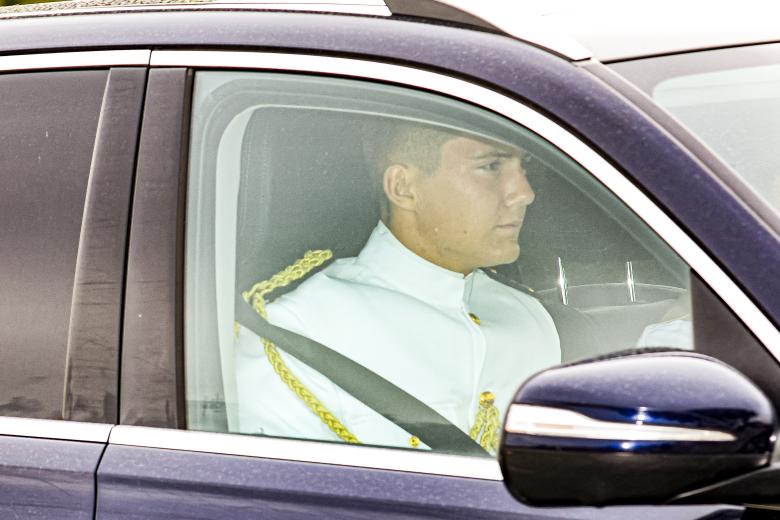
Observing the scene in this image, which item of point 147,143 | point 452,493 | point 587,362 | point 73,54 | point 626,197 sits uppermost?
point 73,54

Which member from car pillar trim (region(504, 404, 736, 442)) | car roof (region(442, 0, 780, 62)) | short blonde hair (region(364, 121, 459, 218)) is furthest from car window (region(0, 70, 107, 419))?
car pillar trim (region(504, 404, 736, 442))

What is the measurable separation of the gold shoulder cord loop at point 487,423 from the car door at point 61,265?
20.5 inches

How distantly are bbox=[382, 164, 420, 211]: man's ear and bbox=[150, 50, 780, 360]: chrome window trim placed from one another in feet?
0.43

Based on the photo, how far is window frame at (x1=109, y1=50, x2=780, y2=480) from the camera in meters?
1.52

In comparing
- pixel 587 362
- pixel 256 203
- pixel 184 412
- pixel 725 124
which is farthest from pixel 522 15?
pixel 184 412

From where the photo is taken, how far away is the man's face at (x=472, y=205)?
1734 millimetres

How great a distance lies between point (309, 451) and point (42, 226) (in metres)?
0.56

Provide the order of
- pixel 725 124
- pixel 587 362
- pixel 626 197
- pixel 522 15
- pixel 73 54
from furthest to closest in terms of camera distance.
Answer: pixel 73 54 → pixel 522 15 → pixel 725 124 → pixel 626 197 → pixel 587 362

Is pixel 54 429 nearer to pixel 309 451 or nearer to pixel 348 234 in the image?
pixel 309 451

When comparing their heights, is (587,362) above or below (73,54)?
below

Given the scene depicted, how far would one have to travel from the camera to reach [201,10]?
197 cm

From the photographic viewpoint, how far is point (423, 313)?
181 centimetres

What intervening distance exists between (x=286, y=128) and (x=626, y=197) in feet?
1.74

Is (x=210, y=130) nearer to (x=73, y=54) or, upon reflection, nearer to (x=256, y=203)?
(x=256, y=203)
